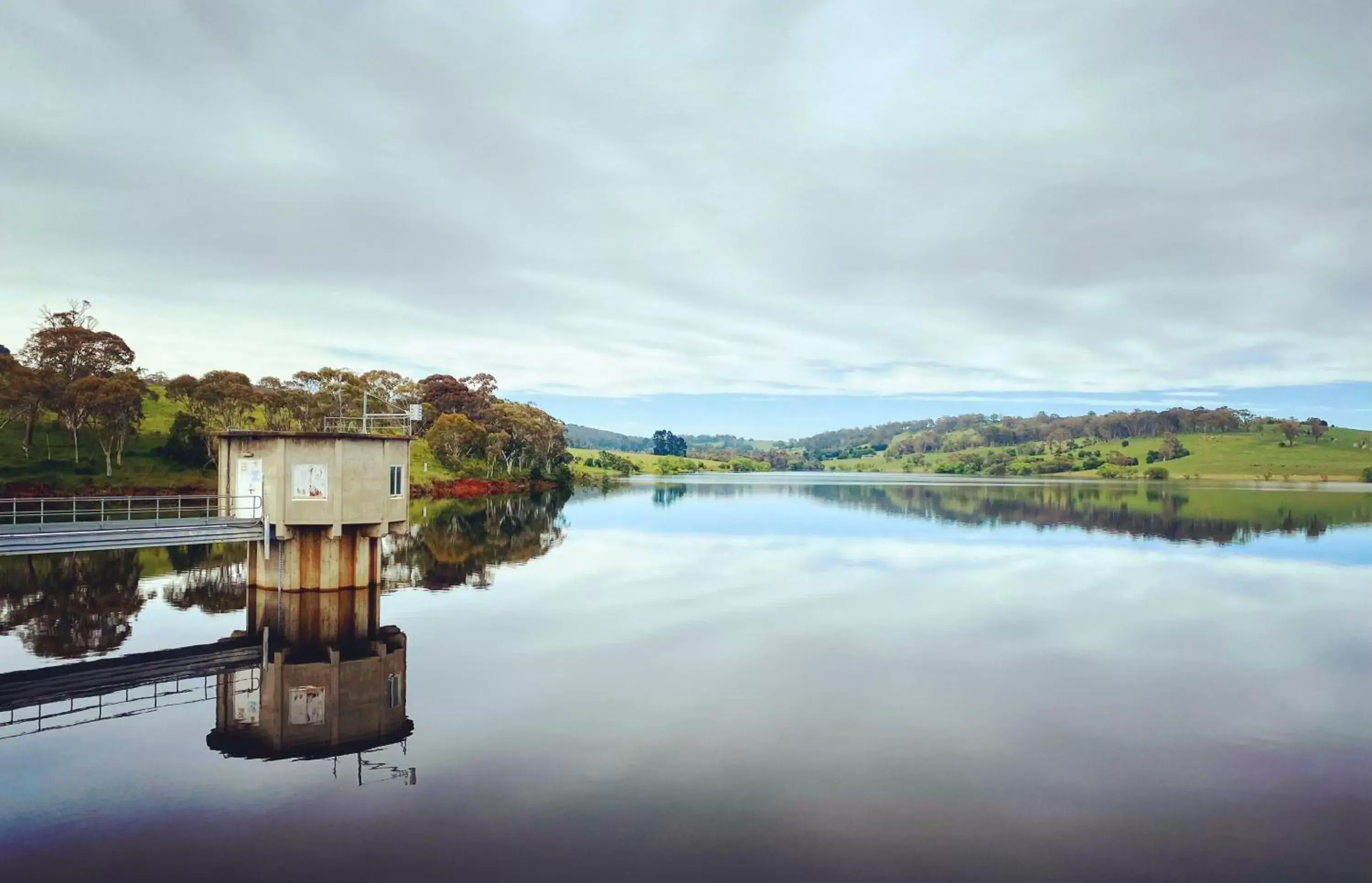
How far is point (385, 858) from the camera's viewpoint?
13.5m

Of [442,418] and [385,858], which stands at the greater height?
[442,418]

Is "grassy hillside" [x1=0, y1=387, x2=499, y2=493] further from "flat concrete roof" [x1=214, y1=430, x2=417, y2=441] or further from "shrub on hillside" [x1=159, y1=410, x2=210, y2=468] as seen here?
"flat concrete roof" [x1=214, y1=430, x2=417, y2=441]

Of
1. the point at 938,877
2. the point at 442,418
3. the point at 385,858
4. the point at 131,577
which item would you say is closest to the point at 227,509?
the point at 131,577

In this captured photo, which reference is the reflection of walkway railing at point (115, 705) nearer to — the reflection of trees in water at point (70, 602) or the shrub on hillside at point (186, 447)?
the reflection of trees in water at point (70, 602)

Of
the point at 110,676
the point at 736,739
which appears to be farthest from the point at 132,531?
the point at 736,739

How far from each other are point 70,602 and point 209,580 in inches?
285

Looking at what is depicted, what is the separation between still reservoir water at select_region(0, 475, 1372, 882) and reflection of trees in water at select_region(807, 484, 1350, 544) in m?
31.3

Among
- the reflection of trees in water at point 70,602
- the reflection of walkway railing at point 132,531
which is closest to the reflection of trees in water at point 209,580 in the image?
the reflection of trees in water at point 70,602

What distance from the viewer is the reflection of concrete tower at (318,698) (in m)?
19.0

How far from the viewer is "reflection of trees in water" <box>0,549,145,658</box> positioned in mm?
27578

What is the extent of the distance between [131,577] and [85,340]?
190 feet

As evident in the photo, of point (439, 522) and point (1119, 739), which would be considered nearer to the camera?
point (1119, 739)

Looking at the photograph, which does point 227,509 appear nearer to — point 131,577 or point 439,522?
point 131,577

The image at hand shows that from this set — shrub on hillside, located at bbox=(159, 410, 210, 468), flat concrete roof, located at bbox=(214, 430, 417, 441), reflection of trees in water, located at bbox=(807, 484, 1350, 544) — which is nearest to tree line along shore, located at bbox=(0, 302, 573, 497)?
shrub on hillside, located at bbox=(159, 410, 210, 468)
